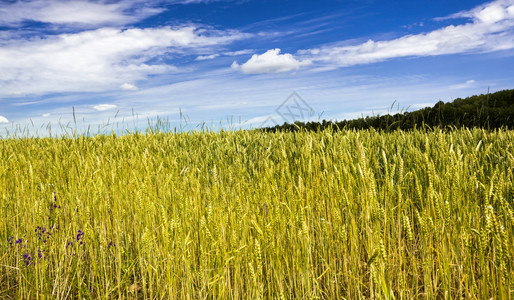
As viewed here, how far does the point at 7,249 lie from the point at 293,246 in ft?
8.84

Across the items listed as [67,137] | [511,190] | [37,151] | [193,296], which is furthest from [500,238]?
[67,137]

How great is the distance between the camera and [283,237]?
7.95 ft

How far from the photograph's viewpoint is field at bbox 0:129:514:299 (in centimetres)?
189

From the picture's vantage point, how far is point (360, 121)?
337 inches

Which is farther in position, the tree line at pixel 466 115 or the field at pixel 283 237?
the tree line at pixel 466 115

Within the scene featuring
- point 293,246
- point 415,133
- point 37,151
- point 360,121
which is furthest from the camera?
point 360,121

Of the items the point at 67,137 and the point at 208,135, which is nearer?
the point at 208,135

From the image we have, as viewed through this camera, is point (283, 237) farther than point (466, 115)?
No

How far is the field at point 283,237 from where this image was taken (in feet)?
6.22

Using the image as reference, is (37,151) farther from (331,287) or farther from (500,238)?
(500,238)

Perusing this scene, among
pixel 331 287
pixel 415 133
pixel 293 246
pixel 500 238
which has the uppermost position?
pixel 415 133

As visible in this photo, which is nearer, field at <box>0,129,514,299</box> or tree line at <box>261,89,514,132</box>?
field at <box>0,129,514,299</box>

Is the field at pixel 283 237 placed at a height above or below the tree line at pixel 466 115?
below

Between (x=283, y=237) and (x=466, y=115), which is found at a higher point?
(x=466, y=115)
